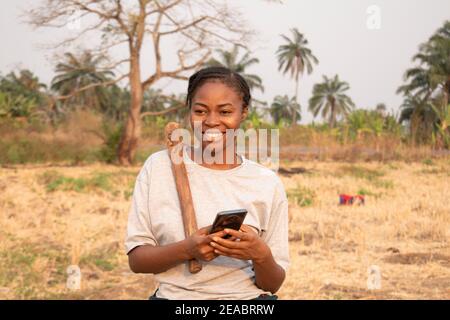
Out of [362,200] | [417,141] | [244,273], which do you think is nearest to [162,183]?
[244,273]

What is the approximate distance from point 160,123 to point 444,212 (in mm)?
17603

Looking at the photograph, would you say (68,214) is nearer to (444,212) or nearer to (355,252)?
(355,252)

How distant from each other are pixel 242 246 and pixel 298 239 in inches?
185

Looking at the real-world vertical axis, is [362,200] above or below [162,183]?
below

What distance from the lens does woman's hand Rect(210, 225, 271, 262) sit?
4.26 ft

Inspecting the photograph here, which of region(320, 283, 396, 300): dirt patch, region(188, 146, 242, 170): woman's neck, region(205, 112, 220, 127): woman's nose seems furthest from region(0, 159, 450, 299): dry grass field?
region(205, 112, 220, 127): woman's nose

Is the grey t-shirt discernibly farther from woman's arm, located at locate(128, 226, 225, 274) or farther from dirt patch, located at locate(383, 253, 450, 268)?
dirt patch, located at locate(383, 253, 450, 268)

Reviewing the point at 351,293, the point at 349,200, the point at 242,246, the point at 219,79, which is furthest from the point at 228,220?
the point at 349,200

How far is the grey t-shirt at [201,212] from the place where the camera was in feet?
4.74

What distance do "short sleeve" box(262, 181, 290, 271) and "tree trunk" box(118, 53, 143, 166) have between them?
12.6 meters

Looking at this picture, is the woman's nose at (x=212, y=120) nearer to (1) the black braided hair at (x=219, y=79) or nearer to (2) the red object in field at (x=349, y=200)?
(1) the black braided hair at (x=219, y=79)

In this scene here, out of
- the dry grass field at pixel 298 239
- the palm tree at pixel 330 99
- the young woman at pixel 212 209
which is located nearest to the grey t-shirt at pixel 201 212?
the young woman at pixel 212 209

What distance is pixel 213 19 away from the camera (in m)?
13.6
